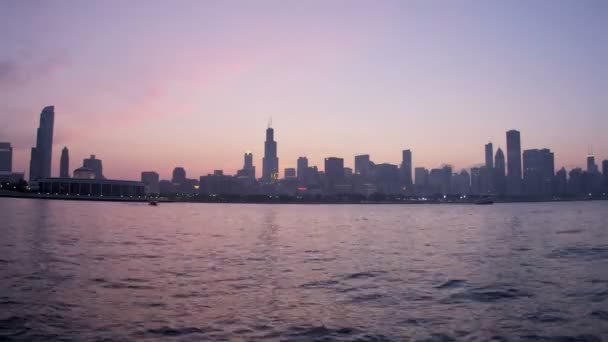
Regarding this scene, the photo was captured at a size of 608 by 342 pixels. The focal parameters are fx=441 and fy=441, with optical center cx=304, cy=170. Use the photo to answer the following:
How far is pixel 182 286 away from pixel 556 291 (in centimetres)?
2165

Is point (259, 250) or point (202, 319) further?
point (259, 250)

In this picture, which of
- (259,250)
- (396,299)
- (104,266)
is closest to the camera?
(396,299)

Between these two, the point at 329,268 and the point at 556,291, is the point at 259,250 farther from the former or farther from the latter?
the point at 556,291

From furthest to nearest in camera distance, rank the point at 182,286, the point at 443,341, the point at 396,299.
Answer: the point at 182,286 < the point at 396,299 < the point at 443,341

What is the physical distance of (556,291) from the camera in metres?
25.5

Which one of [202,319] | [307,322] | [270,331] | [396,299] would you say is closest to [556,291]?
[396,299]

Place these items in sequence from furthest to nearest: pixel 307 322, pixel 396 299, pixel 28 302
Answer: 1. pixel 396 299
2. pixel 28 302
3. pixel 307 322

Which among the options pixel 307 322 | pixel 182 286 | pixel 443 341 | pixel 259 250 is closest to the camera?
pixel 443 341

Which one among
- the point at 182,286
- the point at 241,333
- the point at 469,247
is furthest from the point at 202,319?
the point at 469,247

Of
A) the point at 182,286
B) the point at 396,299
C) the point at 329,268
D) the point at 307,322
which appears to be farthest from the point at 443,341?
the point at 329,268

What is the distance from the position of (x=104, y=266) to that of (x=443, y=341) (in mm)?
25874

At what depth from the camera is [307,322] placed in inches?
716

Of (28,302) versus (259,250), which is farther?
(259,250)

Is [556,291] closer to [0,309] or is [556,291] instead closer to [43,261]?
[0,309]
